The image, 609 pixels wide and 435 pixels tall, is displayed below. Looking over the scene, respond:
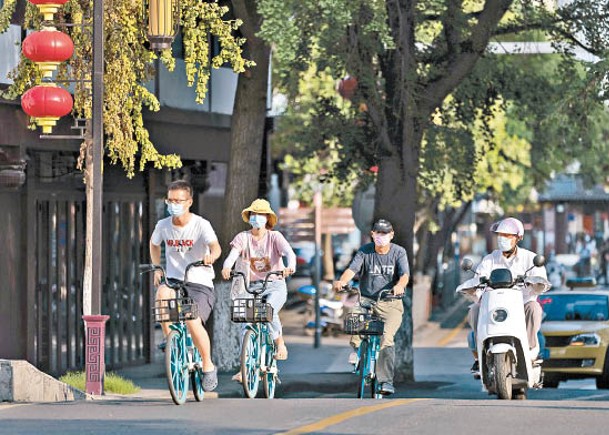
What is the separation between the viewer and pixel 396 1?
23.9m

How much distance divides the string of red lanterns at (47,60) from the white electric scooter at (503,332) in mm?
4776

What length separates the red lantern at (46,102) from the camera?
1830cm

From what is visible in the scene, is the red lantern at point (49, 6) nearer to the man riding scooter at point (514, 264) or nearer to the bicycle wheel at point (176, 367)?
the bicycle wheel at point (176, 367)

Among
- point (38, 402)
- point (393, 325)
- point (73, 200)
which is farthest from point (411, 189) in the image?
point (38, 402)

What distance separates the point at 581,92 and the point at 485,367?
8953 mm

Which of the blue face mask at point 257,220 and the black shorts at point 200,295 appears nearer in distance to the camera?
the black shorts at point 200,295

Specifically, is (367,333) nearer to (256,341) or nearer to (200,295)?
(256,341)

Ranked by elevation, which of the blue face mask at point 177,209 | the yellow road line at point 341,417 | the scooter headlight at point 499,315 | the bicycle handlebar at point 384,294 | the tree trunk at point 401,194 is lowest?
the yellow road line at point 341,417

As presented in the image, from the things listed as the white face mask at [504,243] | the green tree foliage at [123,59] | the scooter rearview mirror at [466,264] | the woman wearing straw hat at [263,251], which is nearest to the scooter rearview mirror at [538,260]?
the white face mask at [504,243]

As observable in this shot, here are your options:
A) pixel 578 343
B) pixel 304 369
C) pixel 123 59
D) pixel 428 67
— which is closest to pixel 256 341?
pixel 123 59

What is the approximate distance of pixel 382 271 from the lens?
57.3ft

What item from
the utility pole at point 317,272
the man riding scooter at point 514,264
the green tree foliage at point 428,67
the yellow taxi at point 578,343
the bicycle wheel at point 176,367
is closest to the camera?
the bicycle wheel at point 176,367

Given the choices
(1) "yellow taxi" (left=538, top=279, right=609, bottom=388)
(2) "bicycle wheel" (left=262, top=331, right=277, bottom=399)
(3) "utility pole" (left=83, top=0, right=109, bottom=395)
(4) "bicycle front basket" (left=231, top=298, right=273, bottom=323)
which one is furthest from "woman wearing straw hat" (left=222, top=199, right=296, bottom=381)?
(1) "yellow taxi" (left=538, top=279, right=609, bottom=388)

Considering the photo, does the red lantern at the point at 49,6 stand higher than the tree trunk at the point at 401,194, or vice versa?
the red lantern at the point at 49,6
